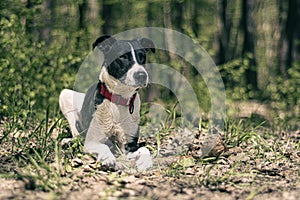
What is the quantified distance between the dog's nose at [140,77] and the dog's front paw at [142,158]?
80cm

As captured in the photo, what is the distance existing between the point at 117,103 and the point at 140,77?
0.42 metres

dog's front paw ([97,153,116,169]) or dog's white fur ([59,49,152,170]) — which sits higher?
dog's white fur ([59,49,152,170])

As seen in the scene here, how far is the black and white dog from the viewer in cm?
469

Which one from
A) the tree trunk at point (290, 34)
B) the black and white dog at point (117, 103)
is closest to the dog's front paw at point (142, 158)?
the black and white dog at point (117, 103)

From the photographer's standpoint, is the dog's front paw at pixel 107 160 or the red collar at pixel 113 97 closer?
the dog's front paw at pixel 107 160

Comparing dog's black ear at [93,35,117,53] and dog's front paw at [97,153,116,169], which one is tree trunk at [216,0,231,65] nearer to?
dog's black ear at [93,35,117,53]

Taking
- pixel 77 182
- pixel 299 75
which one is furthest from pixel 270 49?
pixel 77 182

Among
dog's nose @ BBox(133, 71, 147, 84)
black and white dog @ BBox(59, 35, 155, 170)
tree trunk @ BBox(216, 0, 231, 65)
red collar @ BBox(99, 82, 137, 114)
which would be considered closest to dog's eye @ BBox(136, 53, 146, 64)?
black and white dog @ BBox(59, 35, 155, 170)

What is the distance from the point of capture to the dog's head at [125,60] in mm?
4608

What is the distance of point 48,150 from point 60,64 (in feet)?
11.2

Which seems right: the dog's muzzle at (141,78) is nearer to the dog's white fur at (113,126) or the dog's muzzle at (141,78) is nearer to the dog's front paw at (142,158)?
the dog's white fur at (113,126)

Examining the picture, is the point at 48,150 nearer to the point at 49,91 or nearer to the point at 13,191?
the point at 13,191

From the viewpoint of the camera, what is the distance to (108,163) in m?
4.52

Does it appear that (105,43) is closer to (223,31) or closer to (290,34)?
(290,34)
